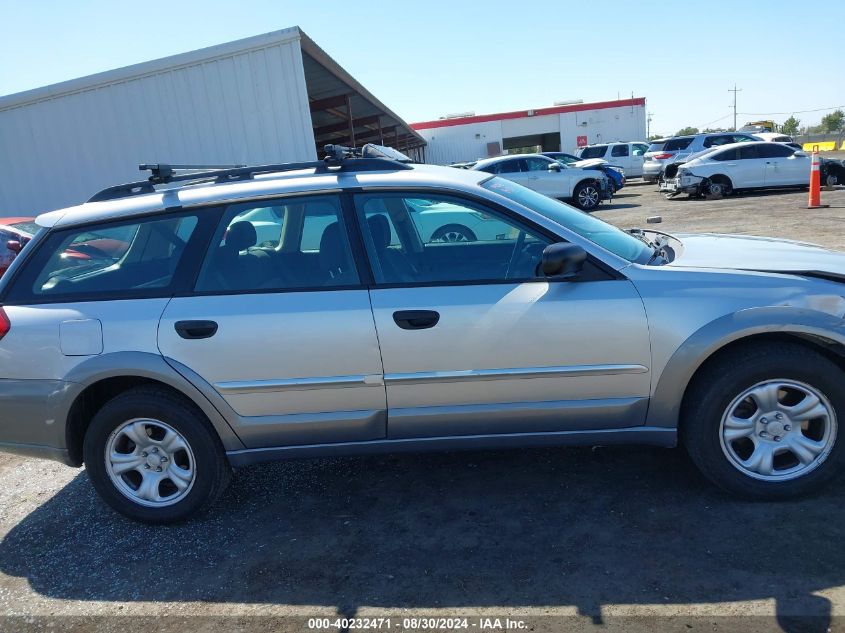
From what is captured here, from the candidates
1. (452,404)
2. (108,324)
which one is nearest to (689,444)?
(452,404)

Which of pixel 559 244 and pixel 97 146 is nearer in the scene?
pixel 559 244

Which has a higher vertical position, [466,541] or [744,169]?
[744,169]

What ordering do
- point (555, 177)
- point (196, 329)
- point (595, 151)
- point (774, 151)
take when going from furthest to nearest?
1. point (595, 151)
2. point (555, 177)
3. point (774, 151)
4. point (196, 329)

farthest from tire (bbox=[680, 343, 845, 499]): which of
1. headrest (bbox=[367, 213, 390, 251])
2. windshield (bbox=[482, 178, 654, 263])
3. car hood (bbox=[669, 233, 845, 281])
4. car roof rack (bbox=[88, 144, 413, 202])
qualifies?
car roof rack (bbox=[88, 144, 413, 202])

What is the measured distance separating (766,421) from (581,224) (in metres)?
1.36

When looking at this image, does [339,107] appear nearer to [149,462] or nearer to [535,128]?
[149,462]

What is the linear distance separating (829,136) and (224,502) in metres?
64.9

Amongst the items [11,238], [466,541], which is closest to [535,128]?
[11,238]

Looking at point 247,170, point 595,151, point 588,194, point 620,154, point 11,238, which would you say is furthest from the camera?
point 620,154

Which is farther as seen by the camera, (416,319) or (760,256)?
(760,256)

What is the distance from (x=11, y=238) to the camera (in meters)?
9.06

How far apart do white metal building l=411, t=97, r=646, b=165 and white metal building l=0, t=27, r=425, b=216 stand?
3274cm

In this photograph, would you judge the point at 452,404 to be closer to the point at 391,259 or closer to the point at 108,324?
the point at 391,259

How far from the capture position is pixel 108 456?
3381mm
